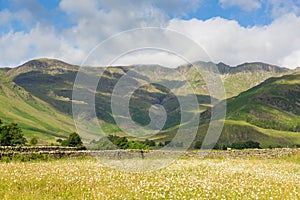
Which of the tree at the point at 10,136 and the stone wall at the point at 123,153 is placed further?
the tree at the point at 10,136

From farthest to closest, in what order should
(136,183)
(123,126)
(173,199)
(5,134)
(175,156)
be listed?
(5,134)
(175,156)
(123,126)
(136,183)
(173,199)

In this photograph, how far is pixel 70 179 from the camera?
48.6 ft

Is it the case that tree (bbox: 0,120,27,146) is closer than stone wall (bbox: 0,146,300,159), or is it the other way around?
stone wall (bbox: 0,146,300,159)

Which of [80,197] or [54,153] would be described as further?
[54,153]

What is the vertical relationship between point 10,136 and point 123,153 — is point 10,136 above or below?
below

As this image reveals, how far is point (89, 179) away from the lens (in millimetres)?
14953

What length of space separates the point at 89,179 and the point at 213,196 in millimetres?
5647

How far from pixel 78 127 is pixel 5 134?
1804 inches

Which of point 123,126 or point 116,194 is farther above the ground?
point 123,126

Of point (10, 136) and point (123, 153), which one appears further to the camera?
point (10, 136)

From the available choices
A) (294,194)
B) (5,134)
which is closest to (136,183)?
(294,194)

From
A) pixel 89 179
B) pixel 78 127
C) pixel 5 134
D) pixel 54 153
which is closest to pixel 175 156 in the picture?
pixel 54 153

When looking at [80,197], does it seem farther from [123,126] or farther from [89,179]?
[123,126]

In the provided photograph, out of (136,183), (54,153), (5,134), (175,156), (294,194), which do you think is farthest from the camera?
(5,134)
